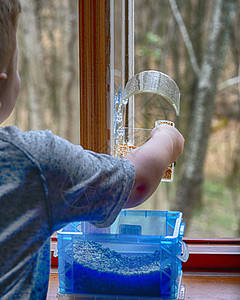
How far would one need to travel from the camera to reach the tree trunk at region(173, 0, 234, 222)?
1848mm

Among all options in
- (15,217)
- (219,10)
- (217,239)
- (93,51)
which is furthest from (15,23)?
(219,10)

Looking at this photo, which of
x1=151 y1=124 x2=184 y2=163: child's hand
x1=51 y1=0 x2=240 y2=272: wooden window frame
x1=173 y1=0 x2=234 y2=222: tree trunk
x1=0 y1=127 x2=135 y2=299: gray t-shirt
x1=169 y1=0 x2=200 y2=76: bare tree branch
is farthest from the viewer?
x1=173 y1=0 x2=234 y2=222: tree trunk

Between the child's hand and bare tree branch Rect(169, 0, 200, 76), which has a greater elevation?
bare tree branch Rect(169, 0, 200, 76)

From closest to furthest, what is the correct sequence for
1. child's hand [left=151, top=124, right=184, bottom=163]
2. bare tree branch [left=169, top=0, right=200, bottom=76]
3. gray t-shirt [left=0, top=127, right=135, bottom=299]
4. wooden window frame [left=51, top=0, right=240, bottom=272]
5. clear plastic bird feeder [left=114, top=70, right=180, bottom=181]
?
gray t-shirt [left=0, top=127, right=135, bottom=299]
child's hand [left=151, top=124, right=184, bottom=163]
clear plastic bird feeder [left=114, top=70, right=180, bottom=181]
wooden window frame [left=51, top=0, right=240, bottom=272]
bare tree branch [left=169, top=0, right=200, bottom=76]

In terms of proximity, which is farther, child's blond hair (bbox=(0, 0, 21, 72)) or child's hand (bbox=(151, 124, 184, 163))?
child's hand (bbox=(151, 124, 184, 163))

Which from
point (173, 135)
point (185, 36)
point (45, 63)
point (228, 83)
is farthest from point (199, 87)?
point (173, 135)

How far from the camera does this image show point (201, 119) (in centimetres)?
190

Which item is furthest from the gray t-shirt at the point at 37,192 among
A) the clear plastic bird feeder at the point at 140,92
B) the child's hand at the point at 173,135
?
the clear plastic bird feeder at the point at 140,92

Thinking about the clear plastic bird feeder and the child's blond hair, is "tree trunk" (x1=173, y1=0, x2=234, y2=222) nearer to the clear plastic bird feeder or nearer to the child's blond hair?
the clear plastic bird feeder

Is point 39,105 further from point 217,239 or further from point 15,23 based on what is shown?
point 15,23

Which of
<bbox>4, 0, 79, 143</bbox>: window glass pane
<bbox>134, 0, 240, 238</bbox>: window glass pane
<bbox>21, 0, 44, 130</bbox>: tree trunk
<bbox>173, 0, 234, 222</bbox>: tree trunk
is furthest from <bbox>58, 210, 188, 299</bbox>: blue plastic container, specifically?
<bbox>173, 0, 234, 222</bbox>: tree trunk

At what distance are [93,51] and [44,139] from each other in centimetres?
52

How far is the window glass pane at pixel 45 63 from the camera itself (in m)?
1.42

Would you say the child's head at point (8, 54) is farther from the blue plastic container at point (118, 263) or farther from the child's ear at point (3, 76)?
the blue plastic container at point (118, 263)
